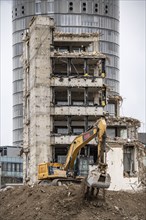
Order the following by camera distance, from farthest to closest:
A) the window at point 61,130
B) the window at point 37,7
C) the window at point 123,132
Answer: the window at point 37,7 → the window at point 123,132 → the window at point 61,130

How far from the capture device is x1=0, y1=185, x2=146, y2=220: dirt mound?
54.8 metres

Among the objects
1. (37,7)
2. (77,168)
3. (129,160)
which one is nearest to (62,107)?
(129,160)

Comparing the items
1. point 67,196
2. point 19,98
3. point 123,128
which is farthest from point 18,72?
point 67,196

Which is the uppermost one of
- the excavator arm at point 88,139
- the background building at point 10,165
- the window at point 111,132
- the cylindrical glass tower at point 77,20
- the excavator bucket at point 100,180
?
the cylindrical glass tower at point 77,20

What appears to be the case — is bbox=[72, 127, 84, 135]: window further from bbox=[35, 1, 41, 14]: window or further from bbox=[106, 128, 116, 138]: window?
bbox=[35, 1, 41, 14]: window

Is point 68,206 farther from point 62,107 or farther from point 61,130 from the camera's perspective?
point 61,130

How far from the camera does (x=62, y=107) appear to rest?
3802 inches

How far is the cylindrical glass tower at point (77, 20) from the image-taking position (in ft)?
622

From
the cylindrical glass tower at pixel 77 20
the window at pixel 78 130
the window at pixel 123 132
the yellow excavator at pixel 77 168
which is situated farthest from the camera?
the cylindrical glass tower at pixel 77 20

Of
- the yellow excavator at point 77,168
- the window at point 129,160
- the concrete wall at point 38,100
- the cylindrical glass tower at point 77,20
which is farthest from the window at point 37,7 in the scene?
the yellow excavator at point 77,168

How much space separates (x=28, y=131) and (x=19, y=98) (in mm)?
84517

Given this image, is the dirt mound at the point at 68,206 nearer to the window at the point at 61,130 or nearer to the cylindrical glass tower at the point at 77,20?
the window at the point at 61,130

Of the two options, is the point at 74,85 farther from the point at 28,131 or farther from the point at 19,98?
the point at 19,98

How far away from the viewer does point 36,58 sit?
97.6 metres
